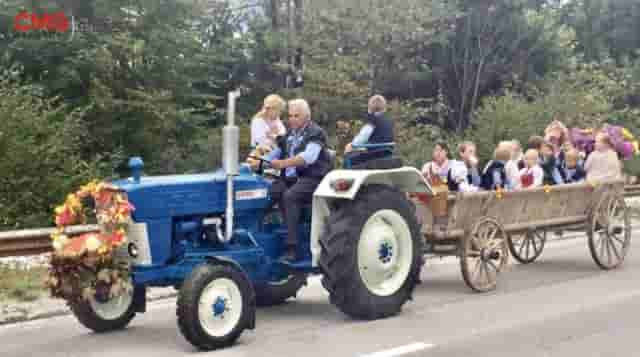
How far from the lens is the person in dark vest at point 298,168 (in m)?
8.63

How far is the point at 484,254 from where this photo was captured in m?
10.2

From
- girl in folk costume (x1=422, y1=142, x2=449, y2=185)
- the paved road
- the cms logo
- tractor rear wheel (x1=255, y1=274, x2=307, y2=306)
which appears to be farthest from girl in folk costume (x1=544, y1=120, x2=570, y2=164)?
the cms logo

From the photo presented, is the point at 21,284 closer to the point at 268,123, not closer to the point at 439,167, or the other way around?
the point at 268,123

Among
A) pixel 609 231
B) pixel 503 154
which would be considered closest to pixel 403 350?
pixel 503 154

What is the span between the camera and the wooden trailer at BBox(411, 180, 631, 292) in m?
10.0

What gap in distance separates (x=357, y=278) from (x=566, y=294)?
2988 mm

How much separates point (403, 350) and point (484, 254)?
2938 millimetres

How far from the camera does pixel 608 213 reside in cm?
1210

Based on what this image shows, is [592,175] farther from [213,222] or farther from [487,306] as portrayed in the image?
[213,222]

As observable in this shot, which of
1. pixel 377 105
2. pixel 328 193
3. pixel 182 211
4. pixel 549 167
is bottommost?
pixel 182 211

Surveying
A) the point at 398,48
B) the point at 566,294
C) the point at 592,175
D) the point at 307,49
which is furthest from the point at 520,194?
the point at 398,48

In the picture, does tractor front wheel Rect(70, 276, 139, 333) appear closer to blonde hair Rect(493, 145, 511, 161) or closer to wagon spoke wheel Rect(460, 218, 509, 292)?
wagon spoke wheel Rect(460, 218, 509, 292)

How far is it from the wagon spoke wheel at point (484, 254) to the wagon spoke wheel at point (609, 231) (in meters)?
2.04

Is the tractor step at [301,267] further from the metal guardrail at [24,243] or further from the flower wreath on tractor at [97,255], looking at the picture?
the metal guardrail at [24,243]
